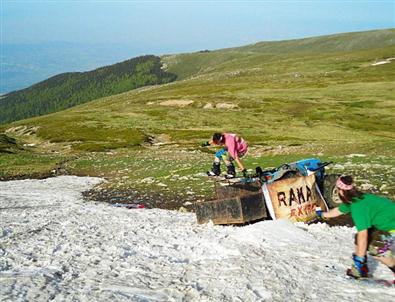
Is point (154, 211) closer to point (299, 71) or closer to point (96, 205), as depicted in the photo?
point (96, 205)

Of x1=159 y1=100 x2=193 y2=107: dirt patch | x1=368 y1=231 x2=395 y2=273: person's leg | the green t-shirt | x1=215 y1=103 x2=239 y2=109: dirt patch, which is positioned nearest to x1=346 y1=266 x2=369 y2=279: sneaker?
x1=368 y1=231 x2=395 y2=273: person's leg

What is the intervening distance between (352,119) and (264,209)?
79267 mm

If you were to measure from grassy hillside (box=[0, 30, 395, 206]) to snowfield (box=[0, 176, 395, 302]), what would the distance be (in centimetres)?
807

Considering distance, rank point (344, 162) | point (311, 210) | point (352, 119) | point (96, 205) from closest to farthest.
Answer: point (311, 210), point (96, 205), point (344, 162), point (352, 119)

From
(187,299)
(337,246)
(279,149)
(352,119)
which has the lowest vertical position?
(352,119)

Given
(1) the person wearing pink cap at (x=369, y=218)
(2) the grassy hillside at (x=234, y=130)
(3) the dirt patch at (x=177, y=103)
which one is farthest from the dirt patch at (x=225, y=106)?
(1) the person wearing pink cap at (x=369, y=218)

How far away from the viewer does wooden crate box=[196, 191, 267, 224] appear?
17.3 m

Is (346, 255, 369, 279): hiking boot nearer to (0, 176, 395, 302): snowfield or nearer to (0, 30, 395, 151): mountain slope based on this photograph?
(0, 176, 395, 302): snowfield

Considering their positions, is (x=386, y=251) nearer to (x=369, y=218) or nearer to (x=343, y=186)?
(x=369, y=218)

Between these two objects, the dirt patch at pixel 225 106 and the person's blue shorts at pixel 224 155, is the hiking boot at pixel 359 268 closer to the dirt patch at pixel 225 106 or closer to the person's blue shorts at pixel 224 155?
the person's blue shorts at pixel 224 155

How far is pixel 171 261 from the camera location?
13.2 metres

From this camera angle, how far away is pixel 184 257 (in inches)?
536

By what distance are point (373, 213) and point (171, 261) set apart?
5.92 meters

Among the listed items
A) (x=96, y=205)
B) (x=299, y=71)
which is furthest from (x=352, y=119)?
(x=299, y=71)
